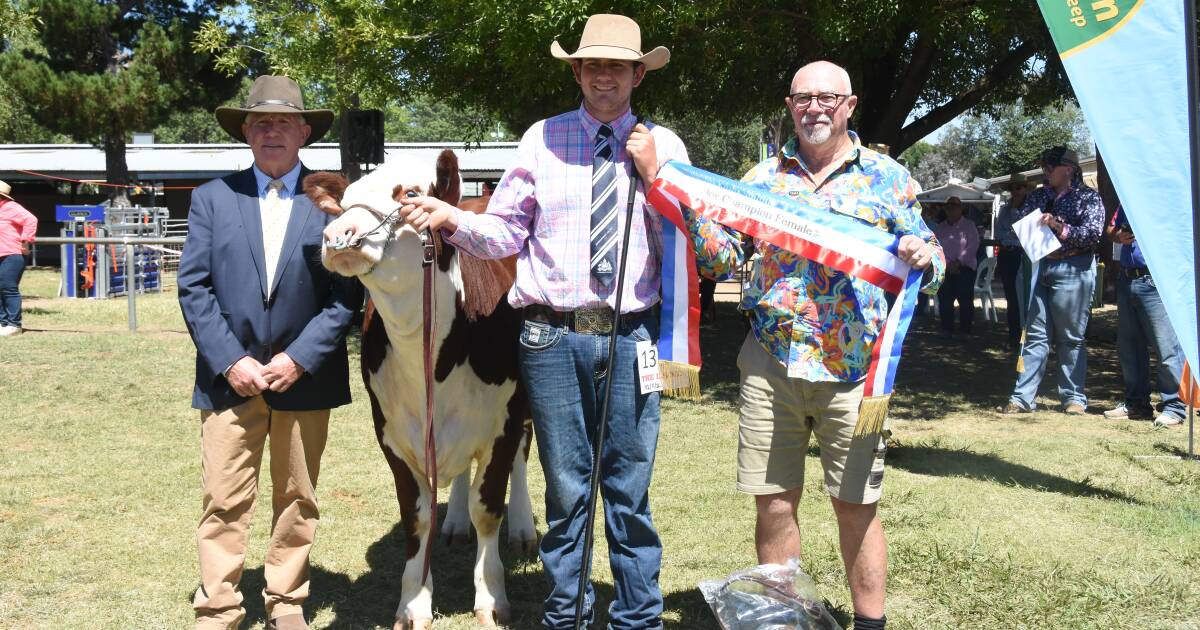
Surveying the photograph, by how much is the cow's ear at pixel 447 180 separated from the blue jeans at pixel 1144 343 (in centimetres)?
621

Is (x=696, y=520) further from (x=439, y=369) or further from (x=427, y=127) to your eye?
(x=427, y=127)

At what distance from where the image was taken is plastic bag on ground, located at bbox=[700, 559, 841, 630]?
3543mm

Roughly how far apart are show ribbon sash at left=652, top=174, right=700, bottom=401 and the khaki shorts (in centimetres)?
24

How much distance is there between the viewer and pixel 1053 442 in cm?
744

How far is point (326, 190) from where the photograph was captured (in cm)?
377

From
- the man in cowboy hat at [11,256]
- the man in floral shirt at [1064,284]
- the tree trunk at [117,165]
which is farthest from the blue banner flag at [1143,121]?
the tree trunk at [117,165]

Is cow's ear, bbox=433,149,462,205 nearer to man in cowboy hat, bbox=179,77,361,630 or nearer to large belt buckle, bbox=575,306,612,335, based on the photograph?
man in cowboy hat, bbox=179,77,361,630

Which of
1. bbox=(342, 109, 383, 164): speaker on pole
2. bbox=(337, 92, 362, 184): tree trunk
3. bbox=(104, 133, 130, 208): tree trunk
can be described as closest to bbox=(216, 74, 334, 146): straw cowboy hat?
bbox=(342, 109, 383, 164): speaker on pole

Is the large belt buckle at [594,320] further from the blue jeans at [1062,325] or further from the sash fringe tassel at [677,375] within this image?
the blue jeans at [1062,325]

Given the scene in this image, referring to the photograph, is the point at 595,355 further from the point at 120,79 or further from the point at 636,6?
the point at 120,79

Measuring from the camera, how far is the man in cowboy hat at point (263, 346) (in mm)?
3738

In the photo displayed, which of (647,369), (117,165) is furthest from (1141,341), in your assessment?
(117,165)

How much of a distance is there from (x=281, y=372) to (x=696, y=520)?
2.74 m

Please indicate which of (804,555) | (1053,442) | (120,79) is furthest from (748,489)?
(120,79)
